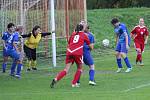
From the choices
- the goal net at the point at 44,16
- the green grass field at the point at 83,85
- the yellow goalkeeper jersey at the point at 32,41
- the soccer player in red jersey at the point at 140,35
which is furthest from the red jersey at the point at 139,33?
the goal net at the point at 44,16

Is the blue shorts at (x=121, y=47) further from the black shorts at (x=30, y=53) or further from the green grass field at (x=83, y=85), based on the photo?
the black shorts at (x=30, y=53)

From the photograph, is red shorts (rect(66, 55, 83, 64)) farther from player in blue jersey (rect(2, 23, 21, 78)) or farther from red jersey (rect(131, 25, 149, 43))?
red jersey (rect(131, 25, 149, 43))

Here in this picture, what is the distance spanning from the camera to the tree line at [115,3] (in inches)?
2936

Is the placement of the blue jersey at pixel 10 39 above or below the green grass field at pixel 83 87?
above

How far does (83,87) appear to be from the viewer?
17125 millimetres

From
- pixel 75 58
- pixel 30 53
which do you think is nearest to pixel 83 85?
pixel 75 58

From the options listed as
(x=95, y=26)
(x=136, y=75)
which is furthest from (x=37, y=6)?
(x=95, y=26)

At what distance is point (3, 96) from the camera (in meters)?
15.5

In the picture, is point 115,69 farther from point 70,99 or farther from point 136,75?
point 70,99

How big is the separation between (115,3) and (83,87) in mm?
60007

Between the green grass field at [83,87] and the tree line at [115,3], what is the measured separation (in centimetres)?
5238

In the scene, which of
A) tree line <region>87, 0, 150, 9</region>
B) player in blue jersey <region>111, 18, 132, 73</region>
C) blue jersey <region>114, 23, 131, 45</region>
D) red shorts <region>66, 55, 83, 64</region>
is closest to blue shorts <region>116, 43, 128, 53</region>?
player in blue jersey <region>111, 18, 132, 73</region>

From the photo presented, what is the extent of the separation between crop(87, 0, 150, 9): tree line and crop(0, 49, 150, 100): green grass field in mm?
52382

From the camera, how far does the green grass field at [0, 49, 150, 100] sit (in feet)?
49.2
